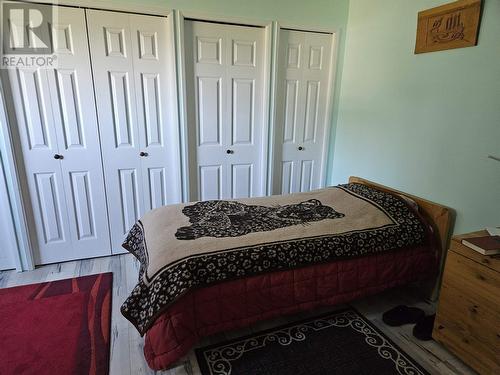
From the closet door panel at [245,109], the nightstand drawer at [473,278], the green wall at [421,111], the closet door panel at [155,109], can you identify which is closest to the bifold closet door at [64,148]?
the closet door panel at [155,109]

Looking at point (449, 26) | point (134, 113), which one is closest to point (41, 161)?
point (134, 113)

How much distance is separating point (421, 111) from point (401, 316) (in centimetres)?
144

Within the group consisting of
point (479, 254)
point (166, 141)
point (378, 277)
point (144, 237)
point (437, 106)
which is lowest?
point (378, 277)

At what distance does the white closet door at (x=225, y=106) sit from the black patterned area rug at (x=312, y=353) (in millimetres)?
1549

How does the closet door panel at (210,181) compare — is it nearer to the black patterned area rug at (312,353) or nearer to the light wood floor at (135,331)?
the light wood floor at (135,331)

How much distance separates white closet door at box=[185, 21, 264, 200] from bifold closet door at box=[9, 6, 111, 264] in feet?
2.76

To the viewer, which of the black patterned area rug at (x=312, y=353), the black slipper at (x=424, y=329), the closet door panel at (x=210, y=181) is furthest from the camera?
the closet door panel at (x=210, y=181)

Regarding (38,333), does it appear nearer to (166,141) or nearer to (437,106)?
(166,141)

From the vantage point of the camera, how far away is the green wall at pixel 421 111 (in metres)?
1.88

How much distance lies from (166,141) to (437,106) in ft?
7.03

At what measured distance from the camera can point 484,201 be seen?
192 centimetres

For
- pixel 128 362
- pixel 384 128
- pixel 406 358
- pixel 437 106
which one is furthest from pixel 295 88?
pixel 128 362

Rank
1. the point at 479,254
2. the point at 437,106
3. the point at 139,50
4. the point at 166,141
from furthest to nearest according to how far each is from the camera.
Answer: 1. the point at 166,141
2. the point at 139,50
3. the point at 437,106
4. the point at 479,254

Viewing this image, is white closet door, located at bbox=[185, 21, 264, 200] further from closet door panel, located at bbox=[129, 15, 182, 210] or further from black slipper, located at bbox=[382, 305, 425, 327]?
black slipper, located at bbox=[382, 305, 425, 327]
